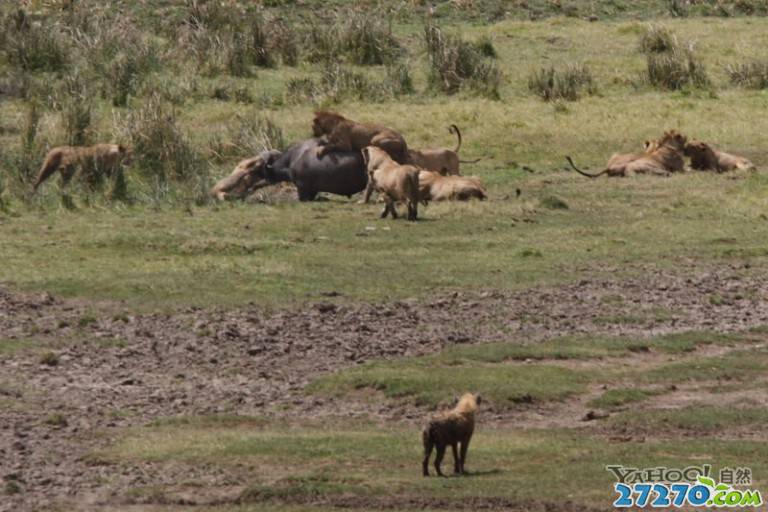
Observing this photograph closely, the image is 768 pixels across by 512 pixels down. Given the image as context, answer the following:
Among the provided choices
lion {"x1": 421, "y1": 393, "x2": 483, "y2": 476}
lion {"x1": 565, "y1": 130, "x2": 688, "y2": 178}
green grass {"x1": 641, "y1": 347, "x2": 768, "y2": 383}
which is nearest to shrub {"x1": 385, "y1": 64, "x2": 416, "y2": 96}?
lion {"x1": 565, "y1": 130, "x2": 688, "y2": 178}

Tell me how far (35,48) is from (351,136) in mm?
8268

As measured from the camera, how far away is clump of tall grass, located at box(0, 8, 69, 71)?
98.7 feet

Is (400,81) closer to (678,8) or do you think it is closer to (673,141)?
(673,141)

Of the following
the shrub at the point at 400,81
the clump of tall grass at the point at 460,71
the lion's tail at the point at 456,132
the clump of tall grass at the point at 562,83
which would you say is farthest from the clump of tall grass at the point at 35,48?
the clump of tall grass at the point at 562,83

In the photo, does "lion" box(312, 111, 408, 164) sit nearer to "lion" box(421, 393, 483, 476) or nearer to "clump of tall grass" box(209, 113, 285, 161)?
"clump of tall grass" box(209, 113, 285, 161)

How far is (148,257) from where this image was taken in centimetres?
1900

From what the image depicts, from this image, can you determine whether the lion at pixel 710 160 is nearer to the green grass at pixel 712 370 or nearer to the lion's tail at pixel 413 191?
the lion's tail at pixel 413 191

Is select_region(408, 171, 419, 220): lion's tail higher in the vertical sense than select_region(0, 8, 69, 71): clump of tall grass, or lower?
lower

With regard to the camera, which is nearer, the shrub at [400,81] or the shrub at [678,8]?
the shrub at [400,81]

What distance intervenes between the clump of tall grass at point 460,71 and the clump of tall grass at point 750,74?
3.73 m

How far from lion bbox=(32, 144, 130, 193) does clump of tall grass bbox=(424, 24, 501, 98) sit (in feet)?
27.6

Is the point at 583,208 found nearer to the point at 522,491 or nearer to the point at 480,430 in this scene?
the point at 480,430

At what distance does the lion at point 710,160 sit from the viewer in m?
24.7

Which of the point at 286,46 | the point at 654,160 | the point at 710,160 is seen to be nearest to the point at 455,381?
the point at 654,160
